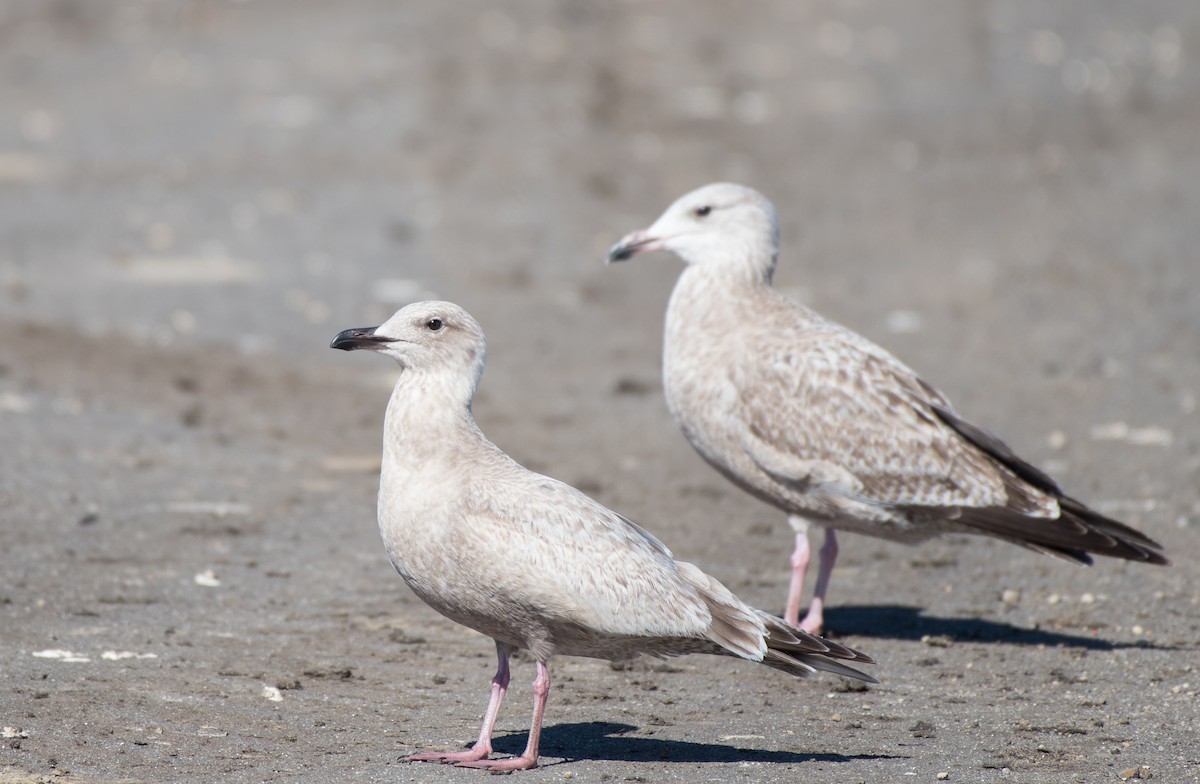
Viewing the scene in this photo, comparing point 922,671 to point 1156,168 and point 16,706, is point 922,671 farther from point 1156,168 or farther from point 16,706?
point 1156,168

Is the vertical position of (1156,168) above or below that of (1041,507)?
above

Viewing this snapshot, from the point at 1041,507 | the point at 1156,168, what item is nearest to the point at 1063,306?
the point at 1156,168

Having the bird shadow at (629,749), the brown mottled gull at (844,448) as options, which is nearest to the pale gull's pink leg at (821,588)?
the brown mottled gull at (844,448)

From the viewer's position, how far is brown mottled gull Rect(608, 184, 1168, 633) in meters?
7.17

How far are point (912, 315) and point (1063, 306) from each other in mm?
1227

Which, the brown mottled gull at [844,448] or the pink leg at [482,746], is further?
the brown mottled gull at [844,448]

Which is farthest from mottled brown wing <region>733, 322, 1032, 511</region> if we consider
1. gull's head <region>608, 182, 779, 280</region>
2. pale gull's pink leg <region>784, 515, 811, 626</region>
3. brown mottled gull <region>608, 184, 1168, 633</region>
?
gull's head <region>608, 182, 779, 280</region>

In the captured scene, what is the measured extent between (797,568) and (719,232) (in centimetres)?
191

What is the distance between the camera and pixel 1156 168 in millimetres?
16812

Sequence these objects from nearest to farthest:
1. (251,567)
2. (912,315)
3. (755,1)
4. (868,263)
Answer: (251,567) < (912,315) < (868,263) < (755,1)

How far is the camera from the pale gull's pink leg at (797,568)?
7160 millimetres

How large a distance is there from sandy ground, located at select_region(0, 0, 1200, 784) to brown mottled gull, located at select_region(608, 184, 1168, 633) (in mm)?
486

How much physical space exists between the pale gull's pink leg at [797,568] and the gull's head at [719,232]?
1437mm

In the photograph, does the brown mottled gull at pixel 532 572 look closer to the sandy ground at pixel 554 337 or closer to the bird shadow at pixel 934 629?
the sandy ground at pixel 554 337
